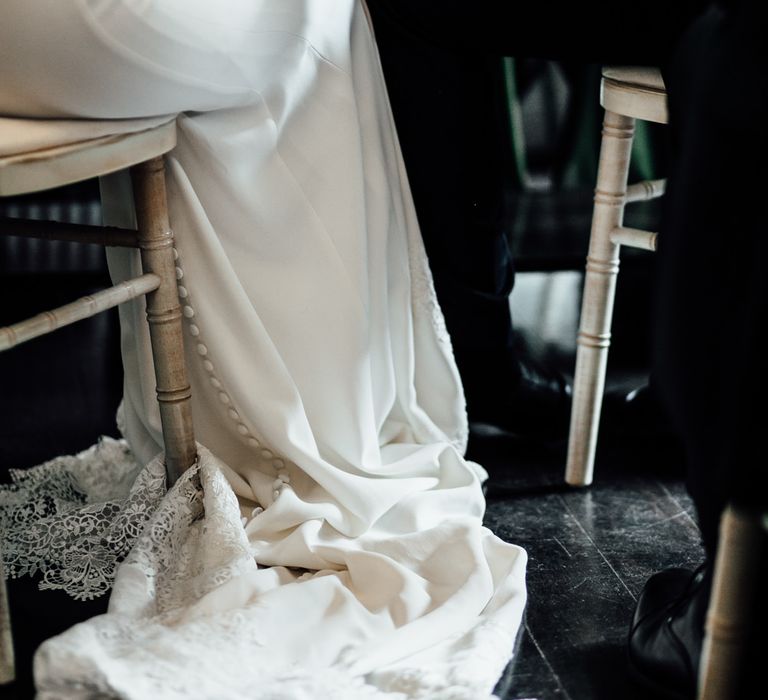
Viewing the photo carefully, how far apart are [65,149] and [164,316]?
0.26m

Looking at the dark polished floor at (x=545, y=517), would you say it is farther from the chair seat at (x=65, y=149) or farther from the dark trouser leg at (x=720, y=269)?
the chair seat at (x=65, y=149)

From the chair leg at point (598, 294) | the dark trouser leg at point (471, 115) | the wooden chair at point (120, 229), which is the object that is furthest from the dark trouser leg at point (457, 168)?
the wooden chair at point (120, 229)

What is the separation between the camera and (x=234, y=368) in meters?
1.20

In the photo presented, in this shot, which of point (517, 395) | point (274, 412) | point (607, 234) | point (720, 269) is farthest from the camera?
point (517, 395)

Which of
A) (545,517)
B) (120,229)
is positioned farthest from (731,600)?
(120,229)

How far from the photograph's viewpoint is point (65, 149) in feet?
3.05

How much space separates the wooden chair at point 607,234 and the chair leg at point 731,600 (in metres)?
0.60

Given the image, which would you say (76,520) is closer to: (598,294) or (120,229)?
(120,229)

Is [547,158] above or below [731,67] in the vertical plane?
below

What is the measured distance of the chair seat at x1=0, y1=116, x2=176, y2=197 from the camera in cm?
89

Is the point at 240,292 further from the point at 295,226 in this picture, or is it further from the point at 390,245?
the point at 390,245

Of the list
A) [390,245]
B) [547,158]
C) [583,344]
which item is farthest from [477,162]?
[547,158]

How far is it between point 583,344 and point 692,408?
2.15 feet

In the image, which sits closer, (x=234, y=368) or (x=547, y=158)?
(x=234, y=368)
